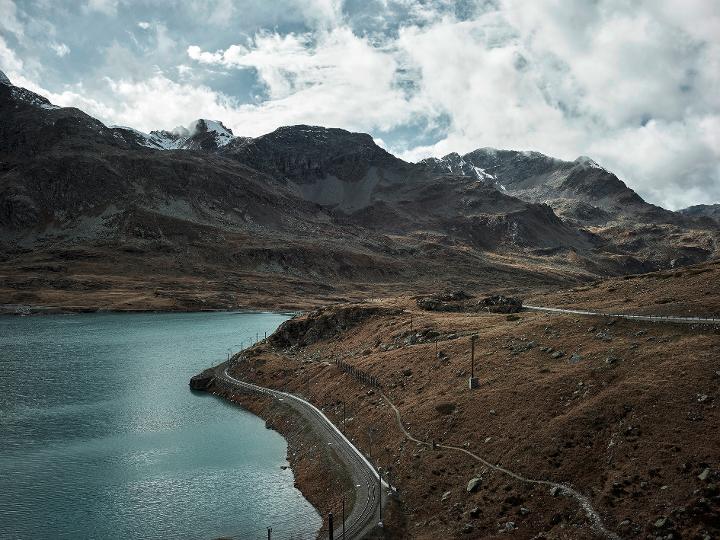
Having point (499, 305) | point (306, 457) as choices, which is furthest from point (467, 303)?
point (306, 457)

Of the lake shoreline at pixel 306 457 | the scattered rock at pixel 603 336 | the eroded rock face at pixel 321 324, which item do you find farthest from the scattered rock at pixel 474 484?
the eroded rock face at pixel 321 324

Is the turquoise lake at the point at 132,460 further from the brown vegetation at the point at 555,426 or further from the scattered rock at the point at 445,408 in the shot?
the scattered rock at the point at 445,408

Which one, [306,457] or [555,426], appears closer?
[555,426]

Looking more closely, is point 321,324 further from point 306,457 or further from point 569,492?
point 569,492

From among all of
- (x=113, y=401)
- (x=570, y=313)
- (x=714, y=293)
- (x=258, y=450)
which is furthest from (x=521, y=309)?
(x=113, y=401)

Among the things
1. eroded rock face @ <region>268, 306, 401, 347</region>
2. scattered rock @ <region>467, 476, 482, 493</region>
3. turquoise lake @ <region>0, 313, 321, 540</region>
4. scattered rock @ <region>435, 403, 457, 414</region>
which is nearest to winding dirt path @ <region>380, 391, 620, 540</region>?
scattered rock @ <region>467, 476, 482, 493</region>

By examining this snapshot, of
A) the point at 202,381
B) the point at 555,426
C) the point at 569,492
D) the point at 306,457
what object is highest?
the point at 555,426
